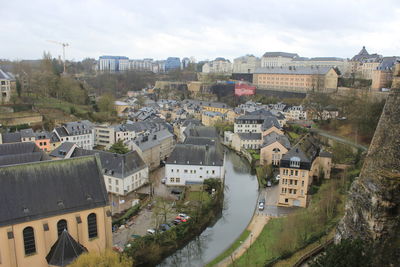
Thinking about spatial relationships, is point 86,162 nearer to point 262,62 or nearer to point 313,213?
point 313,213

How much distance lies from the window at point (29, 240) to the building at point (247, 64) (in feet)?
320

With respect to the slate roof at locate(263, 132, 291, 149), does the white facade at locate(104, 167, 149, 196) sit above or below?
below

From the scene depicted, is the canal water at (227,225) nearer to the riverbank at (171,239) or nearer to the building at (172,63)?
the riverbank at (171,239)

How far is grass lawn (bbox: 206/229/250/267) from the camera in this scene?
19.4 m

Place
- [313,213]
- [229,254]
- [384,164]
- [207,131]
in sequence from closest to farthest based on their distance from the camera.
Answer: [384,164] < [229,254] < [313,213] < [207,131]

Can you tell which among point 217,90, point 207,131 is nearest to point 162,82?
point 217,90

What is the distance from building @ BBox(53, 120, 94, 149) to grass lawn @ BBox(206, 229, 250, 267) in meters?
27.0

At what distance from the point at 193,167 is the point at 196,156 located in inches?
42.2

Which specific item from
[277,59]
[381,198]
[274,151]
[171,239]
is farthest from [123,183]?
[277,59]

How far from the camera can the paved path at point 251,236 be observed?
19.0m

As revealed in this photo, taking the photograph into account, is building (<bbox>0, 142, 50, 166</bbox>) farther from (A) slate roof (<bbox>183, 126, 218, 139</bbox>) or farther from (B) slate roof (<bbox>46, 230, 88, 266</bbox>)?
(A) slate roof (<bbox>183, 126, 218, 139</bbox>)

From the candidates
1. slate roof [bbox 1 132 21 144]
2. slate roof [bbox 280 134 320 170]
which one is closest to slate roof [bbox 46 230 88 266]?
slate roof [bbox 280 134 320 170]

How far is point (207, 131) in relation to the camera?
4009 centimetres

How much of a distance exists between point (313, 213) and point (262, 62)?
8851 cm
